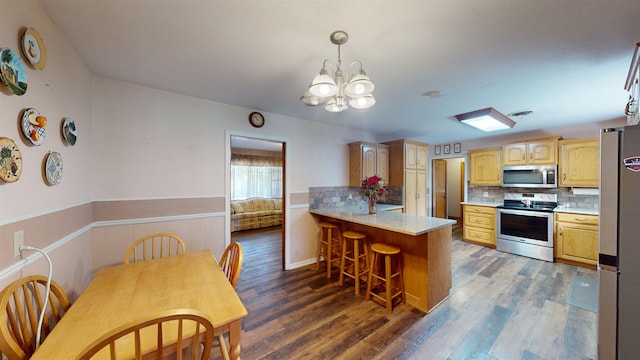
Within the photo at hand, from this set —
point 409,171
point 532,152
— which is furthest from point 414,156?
point 532,152

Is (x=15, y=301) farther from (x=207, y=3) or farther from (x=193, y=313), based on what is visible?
(x=207, y=3)

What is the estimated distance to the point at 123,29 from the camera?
1472 millimetres

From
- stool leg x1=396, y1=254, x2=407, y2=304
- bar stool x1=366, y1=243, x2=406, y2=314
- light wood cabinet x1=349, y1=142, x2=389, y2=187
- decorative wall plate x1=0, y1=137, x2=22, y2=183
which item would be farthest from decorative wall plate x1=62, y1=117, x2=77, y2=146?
light wood cabinet x1=349, y1=142, x2=389, y2=187

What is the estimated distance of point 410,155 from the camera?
166 inches

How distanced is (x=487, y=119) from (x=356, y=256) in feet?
8.75

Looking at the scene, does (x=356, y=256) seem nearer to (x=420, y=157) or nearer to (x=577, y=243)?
(x=420, y=157)

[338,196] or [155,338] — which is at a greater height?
[338,196]

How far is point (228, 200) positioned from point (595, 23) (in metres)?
3.45

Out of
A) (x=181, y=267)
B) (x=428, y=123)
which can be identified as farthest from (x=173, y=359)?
(x=428, y=123)

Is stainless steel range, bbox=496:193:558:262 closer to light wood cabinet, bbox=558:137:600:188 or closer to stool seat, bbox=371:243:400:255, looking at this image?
light wood cabinet, bbox=558:137:600:188

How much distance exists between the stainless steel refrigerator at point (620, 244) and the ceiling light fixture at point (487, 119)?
1756 mm

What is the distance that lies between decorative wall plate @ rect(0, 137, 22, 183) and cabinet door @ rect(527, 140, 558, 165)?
592 cm

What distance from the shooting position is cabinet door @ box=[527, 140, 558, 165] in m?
3.73

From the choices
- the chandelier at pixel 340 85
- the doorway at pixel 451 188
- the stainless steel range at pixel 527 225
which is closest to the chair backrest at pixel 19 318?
the chandelier at pixel 340 85
